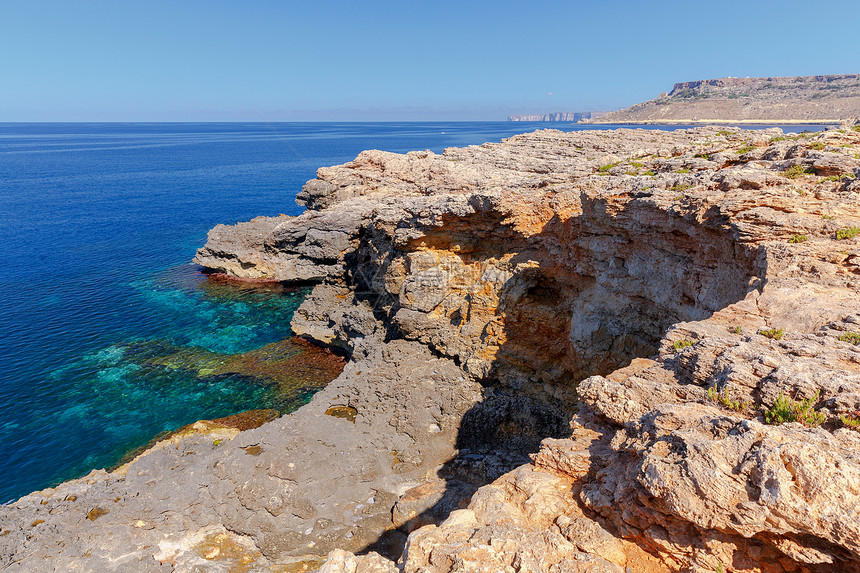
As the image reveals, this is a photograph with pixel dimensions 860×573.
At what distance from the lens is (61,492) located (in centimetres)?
1936

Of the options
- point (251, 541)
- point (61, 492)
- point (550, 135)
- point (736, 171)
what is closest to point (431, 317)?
point (251, 541)

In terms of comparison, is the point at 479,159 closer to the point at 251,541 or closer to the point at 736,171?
the point at 736,171

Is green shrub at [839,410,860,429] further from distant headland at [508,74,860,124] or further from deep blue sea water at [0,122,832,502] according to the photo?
distant headland at [508,74,860,124]

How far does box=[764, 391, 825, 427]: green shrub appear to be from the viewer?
689cm

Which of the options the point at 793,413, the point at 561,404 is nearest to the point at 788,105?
the point at 561,404

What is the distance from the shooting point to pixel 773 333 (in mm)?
9750

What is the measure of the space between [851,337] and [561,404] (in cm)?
1528

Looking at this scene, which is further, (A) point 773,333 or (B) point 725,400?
(A) point 773,333

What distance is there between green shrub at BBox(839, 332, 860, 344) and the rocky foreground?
8.5 inches

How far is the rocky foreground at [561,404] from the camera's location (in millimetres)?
6746

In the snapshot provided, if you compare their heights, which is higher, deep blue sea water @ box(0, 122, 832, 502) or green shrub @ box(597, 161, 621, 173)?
green shrub @ box(597, 161, 621, 173)

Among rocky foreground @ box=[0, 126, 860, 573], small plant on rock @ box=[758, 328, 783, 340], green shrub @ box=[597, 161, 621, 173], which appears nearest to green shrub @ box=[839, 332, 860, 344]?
rocky foreground @ box=[0, 126, 860, 573]

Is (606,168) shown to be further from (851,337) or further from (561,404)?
(851,337)

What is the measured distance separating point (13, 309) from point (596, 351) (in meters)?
52.5
